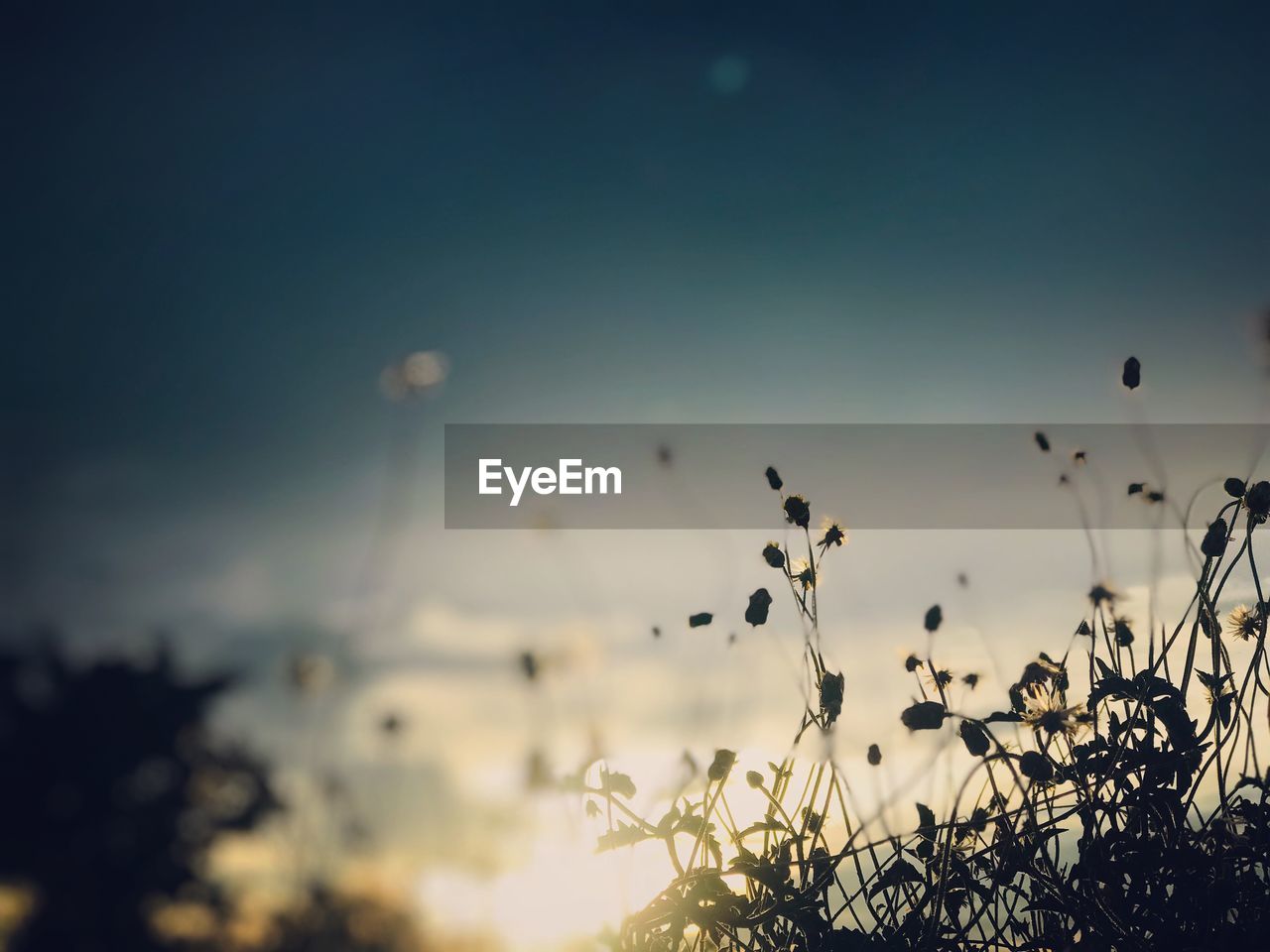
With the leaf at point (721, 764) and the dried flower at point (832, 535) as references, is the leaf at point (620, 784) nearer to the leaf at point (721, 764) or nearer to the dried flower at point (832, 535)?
the leaf at point (721, 764)

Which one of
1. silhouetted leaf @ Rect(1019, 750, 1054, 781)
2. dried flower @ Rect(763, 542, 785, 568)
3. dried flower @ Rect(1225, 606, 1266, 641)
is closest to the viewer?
silhouetted leaf @ Rect(1019, 750, 1054, 781)

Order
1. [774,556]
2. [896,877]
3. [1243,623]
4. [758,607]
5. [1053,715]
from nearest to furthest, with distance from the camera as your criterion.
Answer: [1053,715], [896,877], [1243,623], [758,607], [774,556]

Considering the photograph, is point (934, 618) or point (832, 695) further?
point (934, 618)

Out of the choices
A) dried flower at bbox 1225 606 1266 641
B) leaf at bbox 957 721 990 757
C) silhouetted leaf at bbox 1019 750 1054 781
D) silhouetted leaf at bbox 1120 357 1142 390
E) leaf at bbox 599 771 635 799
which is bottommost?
leaf at bbox 599 771 635 799

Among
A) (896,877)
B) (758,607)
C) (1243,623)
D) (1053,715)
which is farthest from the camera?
(758,607)

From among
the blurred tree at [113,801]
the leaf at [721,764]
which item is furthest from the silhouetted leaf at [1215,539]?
the blurred tree at [113,801]

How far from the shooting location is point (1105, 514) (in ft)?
6.96

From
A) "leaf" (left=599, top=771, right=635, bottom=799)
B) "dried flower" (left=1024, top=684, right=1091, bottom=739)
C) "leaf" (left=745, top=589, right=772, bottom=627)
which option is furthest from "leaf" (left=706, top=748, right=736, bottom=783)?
"dried flower" (left=1024, top=684, right=1091, bottom=739)

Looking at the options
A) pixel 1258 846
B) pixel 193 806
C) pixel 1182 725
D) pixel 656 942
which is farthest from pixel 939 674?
pixel 193 806

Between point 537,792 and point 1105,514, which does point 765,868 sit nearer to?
point 537,792

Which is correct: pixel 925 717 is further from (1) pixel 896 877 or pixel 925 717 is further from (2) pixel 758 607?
(2) pixel 758 607

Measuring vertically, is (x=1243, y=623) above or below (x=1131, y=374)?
below

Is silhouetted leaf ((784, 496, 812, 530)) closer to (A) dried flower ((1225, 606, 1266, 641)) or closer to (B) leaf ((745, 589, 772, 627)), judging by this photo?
(B) leaf ((745, 589, 772, 627))

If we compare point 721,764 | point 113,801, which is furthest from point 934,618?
point 113,801
